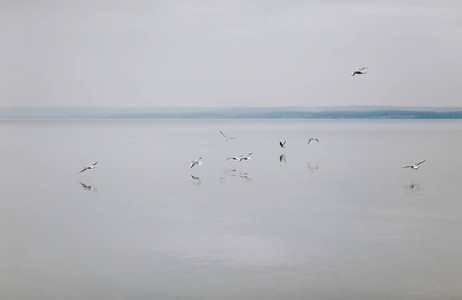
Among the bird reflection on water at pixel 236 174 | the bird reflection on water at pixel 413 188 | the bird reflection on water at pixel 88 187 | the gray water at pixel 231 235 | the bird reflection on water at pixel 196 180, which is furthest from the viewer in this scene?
the bird reflection on water at pixel 236 174

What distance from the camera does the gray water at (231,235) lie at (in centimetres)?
734

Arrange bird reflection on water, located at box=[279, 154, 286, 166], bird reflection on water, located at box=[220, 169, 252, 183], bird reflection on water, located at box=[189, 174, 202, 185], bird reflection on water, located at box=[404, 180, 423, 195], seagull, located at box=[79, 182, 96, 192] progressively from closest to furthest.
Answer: bird reflection on water, located at box=[404, 180, 423, 195], seagull, located at box=[79, 182, 96, 192], bird reflection on water, located at box=[189, 174, 202, 185], bird reflection on water, located at box=[220, 169, 252, 183], bird reflection on water, located at box=[279, 154, 286, 166]

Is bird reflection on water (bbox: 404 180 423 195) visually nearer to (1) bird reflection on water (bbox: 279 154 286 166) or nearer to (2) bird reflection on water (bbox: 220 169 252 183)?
(2) bird reflection on water (bbox: 220 169 252 183)

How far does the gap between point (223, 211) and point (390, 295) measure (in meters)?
5.30

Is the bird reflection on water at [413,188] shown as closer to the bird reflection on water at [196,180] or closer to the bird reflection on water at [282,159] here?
the bird reflection on water at [196,180]

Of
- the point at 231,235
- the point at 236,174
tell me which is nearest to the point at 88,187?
the point at 236,174

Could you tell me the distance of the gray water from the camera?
7336 millimetres

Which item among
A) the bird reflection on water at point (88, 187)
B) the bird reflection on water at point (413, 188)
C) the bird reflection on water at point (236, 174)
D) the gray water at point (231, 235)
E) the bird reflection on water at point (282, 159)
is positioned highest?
the bird reflection on water at point (282, 159)

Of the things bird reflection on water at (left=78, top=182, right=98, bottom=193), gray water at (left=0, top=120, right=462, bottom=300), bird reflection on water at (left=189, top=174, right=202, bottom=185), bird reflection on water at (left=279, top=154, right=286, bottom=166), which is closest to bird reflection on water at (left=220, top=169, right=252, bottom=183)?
gray water at (left=0, top=120, right=462, bottom=300)

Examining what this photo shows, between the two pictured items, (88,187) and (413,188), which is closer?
(413,188)

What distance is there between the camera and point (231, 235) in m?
9.73

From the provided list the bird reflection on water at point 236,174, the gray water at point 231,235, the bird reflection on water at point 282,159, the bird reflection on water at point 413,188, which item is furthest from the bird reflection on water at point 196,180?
the bird reflection on water at point 413,188

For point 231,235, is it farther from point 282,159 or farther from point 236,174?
point 282,159

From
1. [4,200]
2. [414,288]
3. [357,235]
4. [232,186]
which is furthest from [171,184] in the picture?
[414,288]
